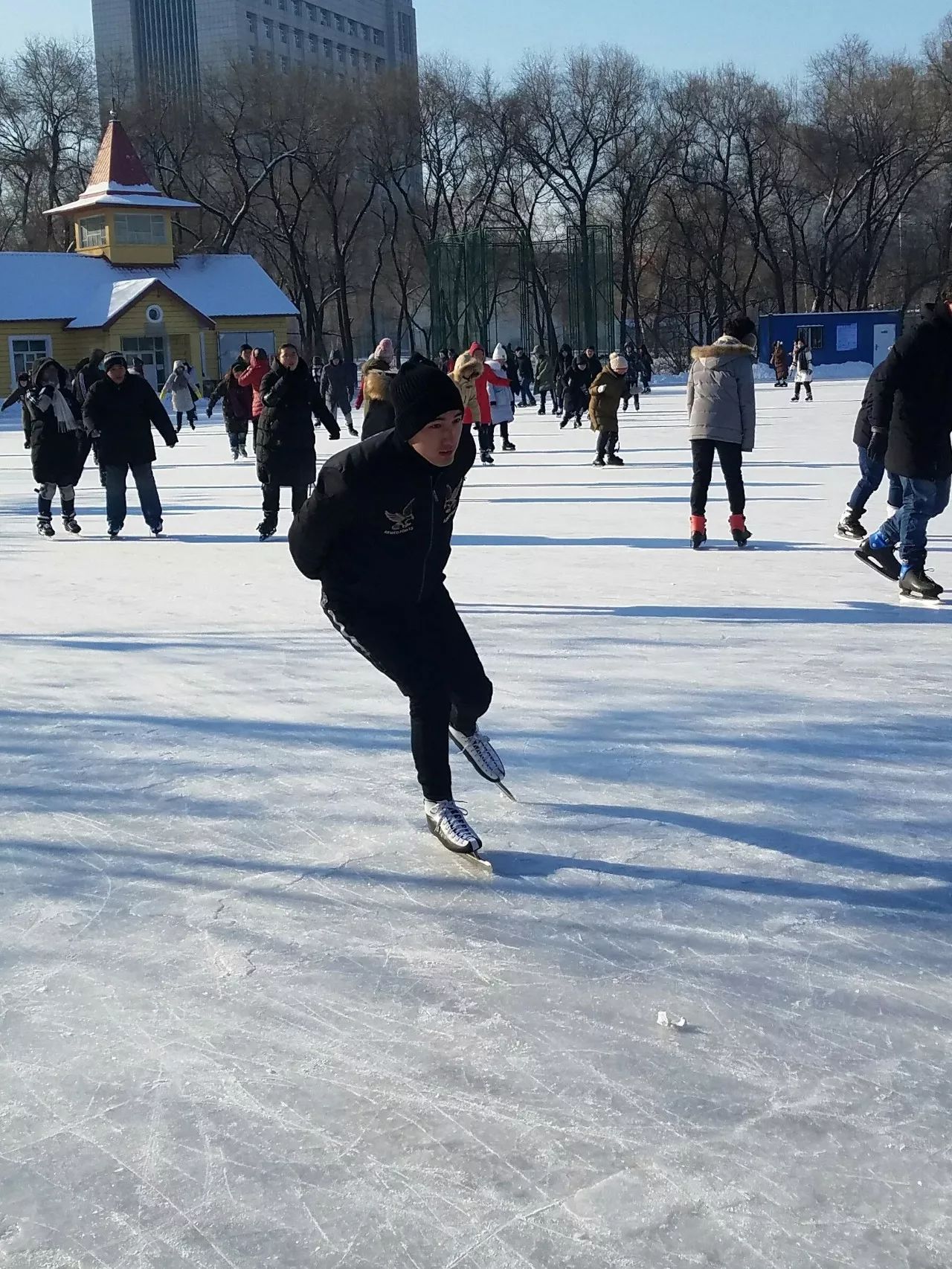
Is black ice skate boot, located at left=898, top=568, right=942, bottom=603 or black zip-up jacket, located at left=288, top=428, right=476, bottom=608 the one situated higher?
black zip-up jacket, located at left=288, top=428, right=476, bottom=608

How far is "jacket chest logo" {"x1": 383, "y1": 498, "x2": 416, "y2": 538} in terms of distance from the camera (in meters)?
3.59

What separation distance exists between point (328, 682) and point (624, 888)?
251cm

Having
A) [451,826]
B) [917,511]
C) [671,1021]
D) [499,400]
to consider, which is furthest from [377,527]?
[499,400]

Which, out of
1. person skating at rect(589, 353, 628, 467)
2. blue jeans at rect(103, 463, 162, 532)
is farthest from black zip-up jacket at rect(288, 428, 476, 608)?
person skating at rect(589, 353, 628, 467)

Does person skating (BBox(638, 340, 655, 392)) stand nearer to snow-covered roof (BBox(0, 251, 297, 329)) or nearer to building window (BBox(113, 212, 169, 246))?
snow-covered roof (BBox(0, 251, 297, 329))

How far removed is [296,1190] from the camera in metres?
2.28

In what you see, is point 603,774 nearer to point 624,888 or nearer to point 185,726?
point 624,888

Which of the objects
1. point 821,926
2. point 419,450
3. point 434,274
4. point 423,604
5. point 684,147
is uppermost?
point 684,147

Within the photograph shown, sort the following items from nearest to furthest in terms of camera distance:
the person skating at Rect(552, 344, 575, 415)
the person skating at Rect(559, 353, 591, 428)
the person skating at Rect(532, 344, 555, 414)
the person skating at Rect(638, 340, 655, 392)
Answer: the person skating at Rect(559, 353, 591, 428)
the person skating at Rect(552, 344, 575, 415)
the person skating at Rect(532, 344, 555, 414)
the person skating at Rect(638, 340, 655, 392)

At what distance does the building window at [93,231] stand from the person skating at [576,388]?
86.9ft

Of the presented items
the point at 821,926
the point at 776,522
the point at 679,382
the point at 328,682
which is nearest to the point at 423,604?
the point at 821,926

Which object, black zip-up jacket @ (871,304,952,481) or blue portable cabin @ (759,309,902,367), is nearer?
black zip-up jacket @ (871,304,952,481)

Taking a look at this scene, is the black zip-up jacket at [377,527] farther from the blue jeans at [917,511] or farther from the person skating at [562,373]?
the person skating at [562,373]

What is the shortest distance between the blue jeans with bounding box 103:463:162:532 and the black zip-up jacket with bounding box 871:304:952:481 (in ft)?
19.9
